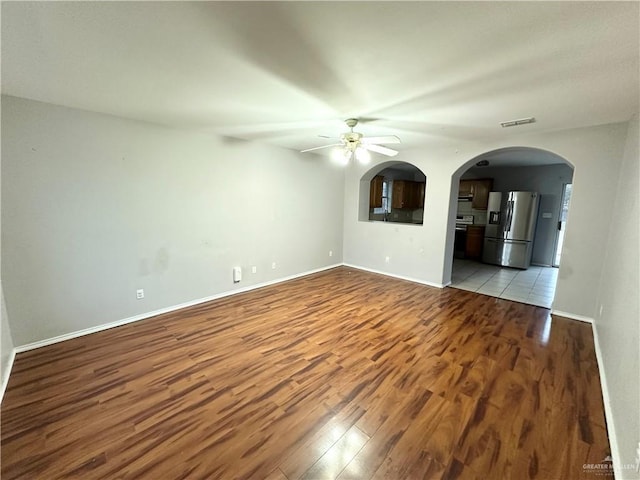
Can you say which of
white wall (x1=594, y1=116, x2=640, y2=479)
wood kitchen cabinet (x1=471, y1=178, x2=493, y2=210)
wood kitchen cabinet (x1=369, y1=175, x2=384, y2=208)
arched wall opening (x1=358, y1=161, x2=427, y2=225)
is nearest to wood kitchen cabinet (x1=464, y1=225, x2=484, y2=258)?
wood kitchen cabinet (x1=471, y1=178, x2=493, y2=210)

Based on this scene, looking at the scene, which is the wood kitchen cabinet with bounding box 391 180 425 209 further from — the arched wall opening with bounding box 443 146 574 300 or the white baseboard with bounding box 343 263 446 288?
Answer: the white baseboard with bounding box 343 263 446 288

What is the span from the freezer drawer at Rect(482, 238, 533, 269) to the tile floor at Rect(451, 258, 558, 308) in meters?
0.16

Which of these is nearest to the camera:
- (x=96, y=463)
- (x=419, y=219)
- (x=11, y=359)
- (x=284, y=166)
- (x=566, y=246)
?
(x=96, y=463)

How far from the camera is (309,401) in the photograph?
82.0 inches

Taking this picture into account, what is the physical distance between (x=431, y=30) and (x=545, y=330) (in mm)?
3690

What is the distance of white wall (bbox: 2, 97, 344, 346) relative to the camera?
2602 mm

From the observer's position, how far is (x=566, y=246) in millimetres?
3645

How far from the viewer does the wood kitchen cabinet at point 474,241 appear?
6953mm

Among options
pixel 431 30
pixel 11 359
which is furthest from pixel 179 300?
pixel 431 30

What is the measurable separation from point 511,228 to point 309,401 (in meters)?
6.57

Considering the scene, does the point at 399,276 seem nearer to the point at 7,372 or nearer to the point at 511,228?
the point at 511,228

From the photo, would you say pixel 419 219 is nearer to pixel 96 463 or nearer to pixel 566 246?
pixel 566 246

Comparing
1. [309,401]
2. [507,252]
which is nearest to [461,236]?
[507,252]

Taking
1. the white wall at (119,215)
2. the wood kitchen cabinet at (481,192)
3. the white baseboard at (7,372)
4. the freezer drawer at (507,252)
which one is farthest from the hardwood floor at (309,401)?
the wood kitchen cabinet at (481,192)
